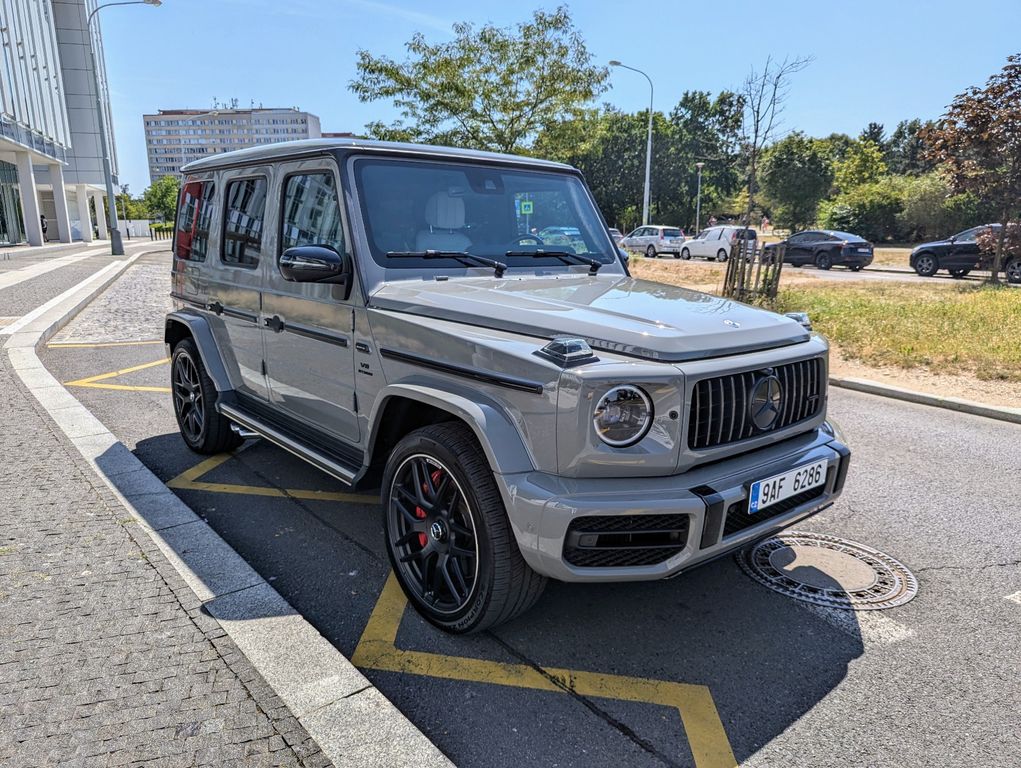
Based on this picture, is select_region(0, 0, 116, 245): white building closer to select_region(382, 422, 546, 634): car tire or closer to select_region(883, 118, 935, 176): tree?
select_region(382, 422, 546, 634): car tire

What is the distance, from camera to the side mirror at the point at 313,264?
3367mm

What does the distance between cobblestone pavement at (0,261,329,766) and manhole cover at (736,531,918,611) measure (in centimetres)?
225

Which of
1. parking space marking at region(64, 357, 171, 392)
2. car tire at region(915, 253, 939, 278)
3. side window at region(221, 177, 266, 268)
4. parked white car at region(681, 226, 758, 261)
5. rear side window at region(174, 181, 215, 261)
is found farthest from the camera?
parked white car at region(681, 226, 758, 261)

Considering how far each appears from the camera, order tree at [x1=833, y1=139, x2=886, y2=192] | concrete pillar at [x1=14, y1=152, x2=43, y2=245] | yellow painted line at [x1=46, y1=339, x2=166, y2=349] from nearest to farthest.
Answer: yellow painted line at [x1=46, y1=339, x2=166, y2=349] → concrete pillar at [x1=14, y1=152, x2=43, y2=245] → tree at [x1=833, y1=139, x2=886, y2=192]

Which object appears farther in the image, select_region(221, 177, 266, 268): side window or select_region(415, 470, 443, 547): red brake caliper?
select_region(221, 177, 266, 268): side window

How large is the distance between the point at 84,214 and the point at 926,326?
63.1 metres

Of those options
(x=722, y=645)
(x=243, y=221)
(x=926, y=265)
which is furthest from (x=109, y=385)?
(x=926, y=265)

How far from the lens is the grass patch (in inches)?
341

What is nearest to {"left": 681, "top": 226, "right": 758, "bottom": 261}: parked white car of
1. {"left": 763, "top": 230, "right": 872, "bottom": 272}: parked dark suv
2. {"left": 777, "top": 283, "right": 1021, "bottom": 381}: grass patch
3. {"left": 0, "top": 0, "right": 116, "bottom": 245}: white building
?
{"left": 763, "top": 230, "right": 872, "bottom": 272}: parked dark suv

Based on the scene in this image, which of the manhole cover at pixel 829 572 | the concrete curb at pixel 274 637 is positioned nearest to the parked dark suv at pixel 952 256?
the manhole cover at pixel 829 572

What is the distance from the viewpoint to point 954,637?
313 cm

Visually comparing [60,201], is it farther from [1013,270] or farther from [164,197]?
[1013,270]

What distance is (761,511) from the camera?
2.86 m

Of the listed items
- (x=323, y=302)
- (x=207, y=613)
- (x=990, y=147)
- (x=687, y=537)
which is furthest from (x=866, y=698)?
(x=990, y=147)
